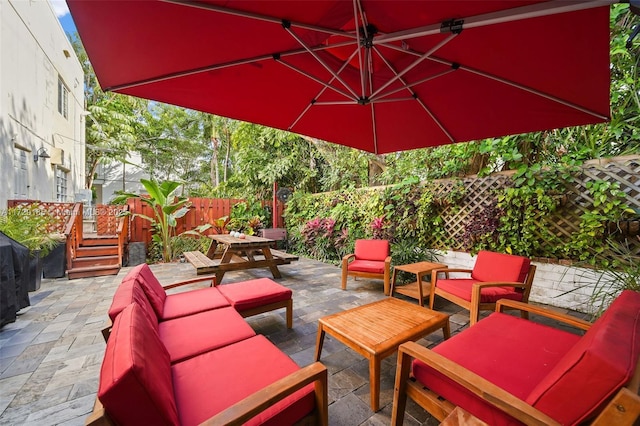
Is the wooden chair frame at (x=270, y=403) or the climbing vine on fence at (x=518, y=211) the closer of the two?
the wooden chair frame at (x=270, y=403)

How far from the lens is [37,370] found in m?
2.01

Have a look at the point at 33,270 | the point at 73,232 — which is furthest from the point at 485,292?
the point at 73,232

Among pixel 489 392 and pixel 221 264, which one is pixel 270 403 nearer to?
pixel 489 392

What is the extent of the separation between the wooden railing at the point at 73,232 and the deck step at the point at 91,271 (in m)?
0.29

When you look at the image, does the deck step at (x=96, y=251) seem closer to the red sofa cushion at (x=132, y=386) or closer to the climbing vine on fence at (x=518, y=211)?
the climbing vine on fence at (x=518, y=211)

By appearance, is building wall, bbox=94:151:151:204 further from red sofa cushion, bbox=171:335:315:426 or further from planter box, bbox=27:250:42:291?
red sofa cushion, bbox=171:335:315:426

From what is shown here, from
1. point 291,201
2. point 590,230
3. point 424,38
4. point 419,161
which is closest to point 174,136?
point 291,201

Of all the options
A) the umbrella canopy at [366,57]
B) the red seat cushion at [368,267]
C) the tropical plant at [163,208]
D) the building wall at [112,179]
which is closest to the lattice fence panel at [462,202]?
the red seat cushion at [368,267]

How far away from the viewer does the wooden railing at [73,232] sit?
4.77 metres

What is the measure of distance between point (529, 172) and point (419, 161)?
6.35 feet

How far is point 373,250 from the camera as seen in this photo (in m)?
4.34

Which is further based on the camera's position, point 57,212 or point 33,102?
point 33,102

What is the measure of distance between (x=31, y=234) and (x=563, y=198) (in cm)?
804

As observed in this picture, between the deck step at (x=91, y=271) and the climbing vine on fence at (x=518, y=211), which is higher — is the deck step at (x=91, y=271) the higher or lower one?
the lower one
